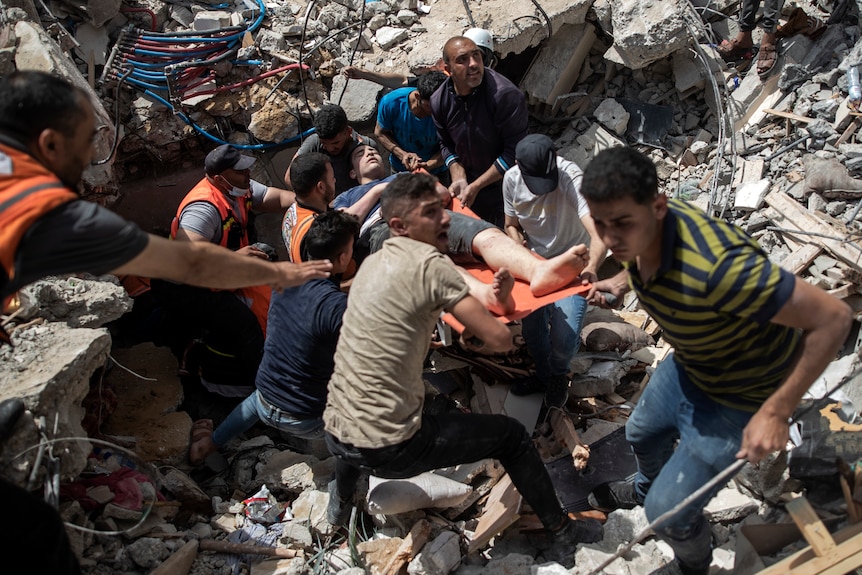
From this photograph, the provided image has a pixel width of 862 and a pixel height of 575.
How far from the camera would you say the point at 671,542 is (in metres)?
2.99

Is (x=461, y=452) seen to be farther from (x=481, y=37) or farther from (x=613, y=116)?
(x=613, y=116)

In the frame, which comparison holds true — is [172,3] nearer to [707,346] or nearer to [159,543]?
[159,543]

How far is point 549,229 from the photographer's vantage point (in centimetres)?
435

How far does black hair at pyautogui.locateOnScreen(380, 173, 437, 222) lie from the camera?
3.12 metres

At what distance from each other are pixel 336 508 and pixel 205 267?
1745 mm

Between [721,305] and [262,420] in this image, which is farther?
[262,420]

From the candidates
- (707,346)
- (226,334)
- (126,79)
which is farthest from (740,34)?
(126,79)

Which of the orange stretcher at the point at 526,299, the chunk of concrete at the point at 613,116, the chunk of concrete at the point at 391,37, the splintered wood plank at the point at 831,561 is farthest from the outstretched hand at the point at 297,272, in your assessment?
the chunk of concrete at the point at 613,116

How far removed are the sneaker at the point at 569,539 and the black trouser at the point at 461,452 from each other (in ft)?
0.67

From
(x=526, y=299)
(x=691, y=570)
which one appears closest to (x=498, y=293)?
(x=526, y=299)

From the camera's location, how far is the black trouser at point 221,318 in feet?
15.9

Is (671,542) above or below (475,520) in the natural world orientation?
above

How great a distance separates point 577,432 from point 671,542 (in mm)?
1445

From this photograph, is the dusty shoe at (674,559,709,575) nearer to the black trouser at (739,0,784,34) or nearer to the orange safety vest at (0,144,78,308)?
the orange safety vest at (0,144,78,308)
